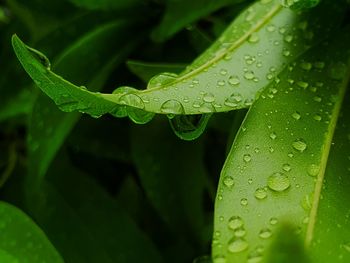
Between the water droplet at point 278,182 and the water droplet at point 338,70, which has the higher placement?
the water droplet at point 338,70

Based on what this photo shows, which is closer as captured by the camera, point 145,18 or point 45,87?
point 45,87

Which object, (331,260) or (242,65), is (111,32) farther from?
(331,260)

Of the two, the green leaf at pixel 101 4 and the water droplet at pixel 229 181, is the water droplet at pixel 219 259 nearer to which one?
the water droplet at pixel 229 181

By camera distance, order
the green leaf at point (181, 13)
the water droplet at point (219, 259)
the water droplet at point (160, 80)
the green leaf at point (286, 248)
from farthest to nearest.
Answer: the green leaf at point (181, 13) → the water droplet at point (160, 80) → the water droplet at point (219, 259) → the green leaf at point (286, 248)

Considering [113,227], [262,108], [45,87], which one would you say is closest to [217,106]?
[262,108]

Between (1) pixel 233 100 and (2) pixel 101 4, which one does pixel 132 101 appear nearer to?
(1) pixel 233 100

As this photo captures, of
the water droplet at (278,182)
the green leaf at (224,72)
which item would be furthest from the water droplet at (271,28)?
the water droplet at (278,182)

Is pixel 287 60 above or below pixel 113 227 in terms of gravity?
above
